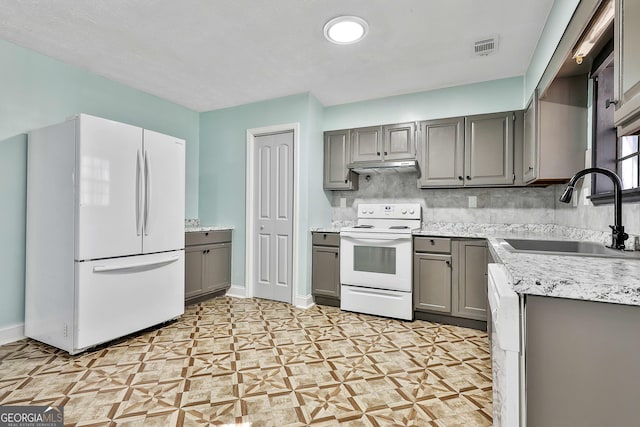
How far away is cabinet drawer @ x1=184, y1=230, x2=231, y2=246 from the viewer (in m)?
3.40

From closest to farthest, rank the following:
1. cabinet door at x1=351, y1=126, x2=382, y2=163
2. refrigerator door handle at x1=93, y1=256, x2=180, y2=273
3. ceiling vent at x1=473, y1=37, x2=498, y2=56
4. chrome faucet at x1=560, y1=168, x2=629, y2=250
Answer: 1. chrome faucet at x1=560, y1=168, x2=629, y2=250
2. refrigerator door handle at x1=93, y1=256, x2=180, y2=273
3. ceiling vent at x1=473, y1=37, x2=498, y2=56
4. cabinet door at x1=351, y1=126, x2=382, y2=163

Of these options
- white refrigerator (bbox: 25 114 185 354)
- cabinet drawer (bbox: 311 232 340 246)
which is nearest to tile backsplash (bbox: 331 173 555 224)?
cabinet drawer (bbox: 311 232 340 246)

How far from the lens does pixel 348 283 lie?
334cm

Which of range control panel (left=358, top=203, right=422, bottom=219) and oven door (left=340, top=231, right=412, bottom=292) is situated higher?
range control panel (left=358, top=203, right=422, bottom=219)

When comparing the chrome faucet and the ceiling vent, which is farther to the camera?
the ceiling vent

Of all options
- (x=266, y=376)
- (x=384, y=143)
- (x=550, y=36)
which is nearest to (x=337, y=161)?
(x=384, y=143)

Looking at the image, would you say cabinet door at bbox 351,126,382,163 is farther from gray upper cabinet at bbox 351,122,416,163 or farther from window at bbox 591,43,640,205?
window at bbox 591,43,640,205

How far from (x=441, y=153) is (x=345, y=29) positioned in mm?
1631

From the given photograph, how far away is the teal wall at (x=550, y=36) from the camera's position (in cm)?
174

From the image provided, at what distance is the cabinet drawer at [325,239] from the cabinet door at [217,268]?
1.15 metres

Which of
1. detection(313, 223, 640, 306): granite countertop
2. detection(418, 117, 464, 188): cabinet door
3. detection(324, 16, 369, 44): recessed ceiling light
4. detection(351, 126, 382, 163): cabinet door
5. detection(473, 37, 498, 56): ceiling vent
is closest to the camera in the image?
detection(313, 223, 640, 306): granite countertop

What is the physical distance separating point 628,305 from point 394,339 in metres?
2.04

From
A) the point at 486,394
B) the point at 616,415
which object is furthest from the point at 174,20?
the point at 486,394

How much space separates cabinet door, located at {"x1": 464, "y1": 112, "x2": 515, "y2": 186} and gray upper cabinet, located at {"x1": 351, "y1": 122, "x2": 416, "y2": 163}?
0.57m
